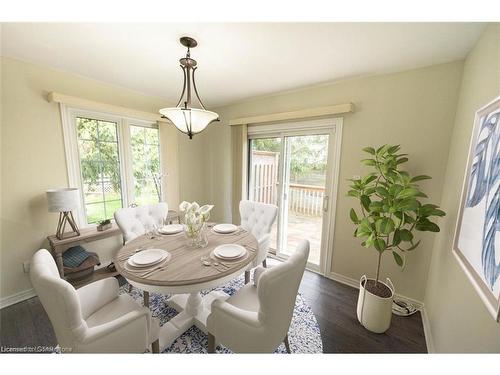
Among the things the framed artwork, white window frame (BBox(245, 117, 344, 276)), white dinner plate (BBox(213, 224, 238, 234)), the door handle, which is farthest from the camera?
the door handle

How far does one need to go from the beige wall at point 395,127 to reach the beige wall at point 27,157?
2.57 metres

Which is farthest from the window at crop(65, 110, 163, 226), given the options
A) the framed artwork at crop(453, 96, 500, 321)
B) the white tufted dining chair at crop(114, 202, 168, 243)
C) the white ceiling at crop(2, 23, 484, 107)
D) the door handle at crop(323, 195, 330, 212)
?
the framed artwork at crop(453, 96, 500, 321)

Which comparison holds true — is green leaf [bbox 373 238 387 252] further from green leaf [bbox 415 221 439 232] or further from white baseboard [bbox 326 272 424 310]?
white baseboard [bbox 326 272 424 310]

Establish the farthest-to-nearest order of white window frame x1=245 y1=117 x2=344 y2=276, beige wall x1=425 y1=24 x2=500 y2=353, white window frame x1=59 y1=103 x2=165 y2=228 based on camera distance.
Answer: white window frame x1=245 y1=117 x2=344 y2=276
white window frame x1=59 y1=103 x2=165 y2=228
beige wall x1=425 y1=24 x2=500 y2=353

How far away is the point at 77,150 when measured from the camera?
2186 mm

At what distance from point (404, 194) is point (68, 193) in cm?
297

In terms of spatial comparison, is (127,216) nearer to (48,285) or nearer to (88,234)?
(88,234)

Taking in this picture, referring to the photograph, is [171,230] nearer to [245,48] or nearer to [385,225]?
[245,48]

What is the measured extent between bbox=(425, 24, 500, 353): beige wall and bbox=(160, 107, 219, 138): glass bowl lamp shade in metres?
1.73

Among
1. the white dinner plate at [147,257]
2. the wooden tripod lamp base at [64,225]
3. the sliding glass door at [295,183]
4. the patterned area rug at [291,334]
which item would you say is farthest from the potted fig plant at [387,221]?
the wooden tripod lamp base at [64,225]

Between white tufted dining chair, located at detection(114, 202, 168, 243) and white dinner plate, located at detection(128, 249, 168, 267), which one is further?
white tufted dining chair, located at detection(114, 202, 168, 243)

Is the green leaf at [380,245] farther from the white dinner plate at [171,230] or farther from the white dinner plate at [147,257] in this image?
the white dinner plate at [171,230]

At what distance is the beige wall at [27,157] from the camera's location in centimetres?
174

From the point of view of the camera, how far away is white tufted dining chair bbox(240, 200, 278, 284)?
2.11m
